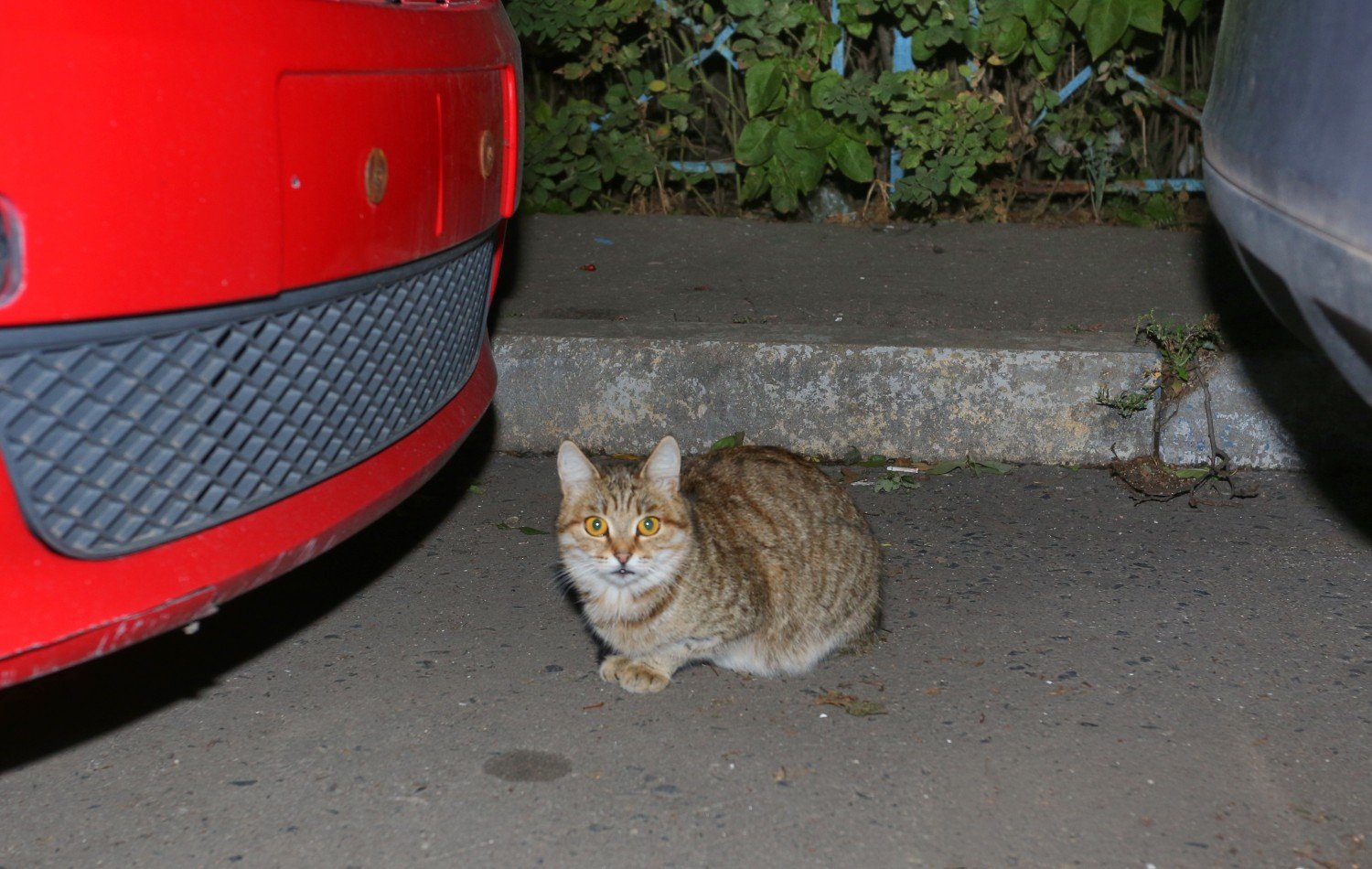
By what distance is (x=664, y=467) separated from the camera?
275 centimetres

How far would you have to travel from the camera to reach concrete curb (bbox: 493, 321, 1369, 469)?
12.3 ft

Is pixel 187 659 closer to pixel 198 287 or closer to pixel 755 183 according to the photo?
pixel 198 287

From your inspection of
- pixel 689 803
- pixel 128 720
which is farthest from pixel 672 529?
pixel 128 720

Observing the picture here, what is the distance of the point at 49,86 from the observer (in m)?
1.52

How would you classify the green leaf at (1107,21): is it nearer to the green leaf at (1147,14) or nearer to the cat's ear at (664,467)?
the green leaf at (1147,14)

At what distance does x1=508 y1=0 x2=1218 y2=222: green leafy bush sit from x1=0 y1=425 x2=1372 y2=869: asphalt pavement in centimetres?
231

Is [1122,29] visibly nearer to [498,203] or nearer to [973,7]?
[973,7]

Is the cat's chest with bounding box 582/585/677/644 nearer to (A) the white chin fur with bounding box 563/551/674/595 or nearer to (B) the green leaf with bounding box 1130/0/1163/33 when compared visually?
(A) the white chin fur with bounding box 563/551/674/595

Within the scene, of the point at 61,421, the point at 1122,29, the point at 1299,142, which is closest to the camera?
the point at 61,421

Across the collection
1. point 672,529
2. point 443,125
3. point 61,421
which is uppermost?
point 443,125

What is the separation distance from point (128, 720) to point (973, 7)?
13.8 feet

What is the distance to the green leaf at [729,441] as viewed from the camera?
3.90 meters

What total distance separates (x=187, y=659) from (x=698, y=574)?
111cm

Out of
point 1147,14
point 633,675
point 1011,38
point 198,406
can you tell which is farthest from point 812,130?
point 198,406
